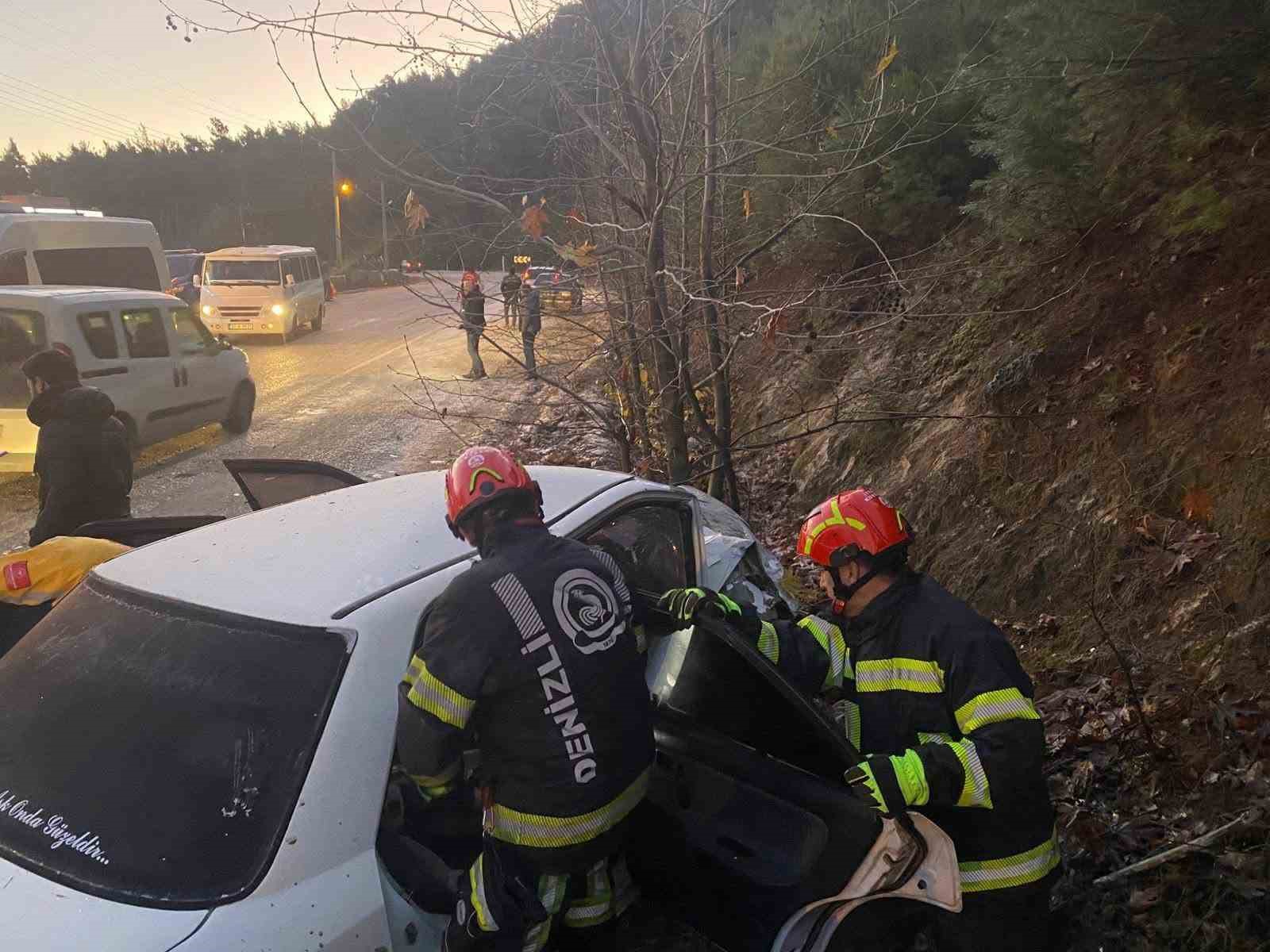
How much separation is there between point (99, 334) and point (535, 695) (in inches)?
341

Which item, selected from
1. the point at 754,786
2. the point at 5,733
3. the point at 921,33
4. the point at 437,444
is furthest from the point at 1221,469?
the point at 437,444

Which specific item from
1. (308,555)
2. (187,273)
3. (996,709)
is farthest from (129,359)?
(187,273)

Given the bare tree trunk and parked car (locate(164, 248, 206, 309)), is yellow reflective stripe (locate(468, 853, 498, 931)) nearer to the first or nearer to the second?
the bare tree trunk

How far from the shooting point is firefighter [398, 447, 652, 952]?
202cm

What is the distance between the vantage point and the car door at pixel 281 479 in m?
4.34

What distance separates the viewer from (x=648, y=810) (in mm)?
2633

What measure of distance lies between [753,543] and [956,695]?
2418 millimetres

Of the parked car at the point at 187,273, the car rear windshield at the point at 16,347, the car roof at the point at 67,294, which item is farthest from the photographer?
the parked car at the point at 187,273

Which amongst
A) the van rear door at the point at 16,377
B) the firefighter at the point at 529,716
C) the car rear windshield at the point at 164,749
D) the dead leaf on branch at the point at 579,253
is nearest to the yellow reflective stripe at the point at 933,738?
the firefighter at the point at 529,716

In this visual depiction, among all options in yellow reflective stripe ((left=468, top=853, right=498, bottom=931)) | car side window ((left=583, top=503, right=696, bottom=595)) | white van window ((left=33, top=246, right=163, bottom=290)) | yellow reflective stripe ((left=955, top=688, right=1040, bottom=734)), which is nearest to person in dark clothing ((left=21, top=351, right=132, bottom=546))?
car side window ((left=583, top=503, right=696, bottom=595))

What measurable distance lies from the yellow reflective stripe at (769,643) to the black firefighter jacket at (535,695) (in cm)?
54

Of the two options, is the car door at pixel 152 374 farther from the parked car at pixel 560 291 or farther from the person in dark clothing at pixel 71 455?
the parked car at pixel 560 291

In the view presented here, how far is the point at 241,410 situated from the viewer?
1145cm

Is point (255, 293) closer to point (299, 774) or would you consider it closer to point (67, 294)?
point (67, 294)
